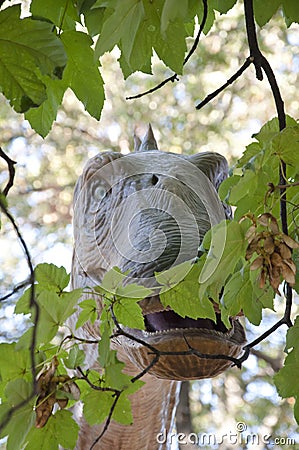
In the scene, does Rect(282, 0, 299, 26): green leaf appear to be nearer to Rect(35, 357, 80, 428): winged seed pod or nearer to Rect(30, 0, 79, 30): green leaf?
Rect(30, 0, 79, 30): green leaf

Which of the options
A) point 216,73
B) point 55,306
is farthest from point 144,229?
point 216,73

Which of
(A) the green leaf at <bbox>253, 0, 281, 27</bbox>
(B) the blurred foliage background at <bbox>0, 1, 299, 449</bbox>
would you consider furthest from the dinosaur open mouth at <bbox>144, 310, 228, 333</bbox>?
(B) the blurred foliage background at <bbox>0, 1, 299, 449</bbox>

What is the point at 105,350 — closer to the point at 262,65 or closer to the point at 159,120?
the point at 262,65

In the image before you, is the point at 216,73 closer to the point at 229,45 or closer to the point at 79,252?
the point at 229,45

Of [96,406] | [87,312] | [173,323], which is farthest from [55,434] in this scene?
[173,323]

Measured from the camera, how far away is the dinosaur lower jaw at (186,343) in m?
1.35

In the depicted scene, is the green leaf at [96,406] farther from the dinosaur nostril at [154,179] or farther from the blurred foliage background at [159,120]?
the blurred foliage background at [159,120]

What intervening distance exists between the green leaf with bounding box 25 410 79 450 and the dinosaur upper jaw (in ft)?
0.60

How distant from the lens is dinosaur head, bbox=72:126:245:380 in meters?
1.36

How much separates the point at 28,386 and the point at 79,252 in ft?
2.56

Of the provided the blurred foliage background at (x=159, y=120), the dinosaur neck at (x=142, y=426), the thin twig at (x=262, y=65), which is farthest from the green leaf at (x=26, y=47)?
the blurred foliage background at (x=159, y=120)

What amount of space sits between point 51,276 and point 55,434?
0.26 m

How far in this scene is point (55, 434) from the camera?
118cm

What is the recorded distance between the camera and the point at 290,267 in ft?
3.23
